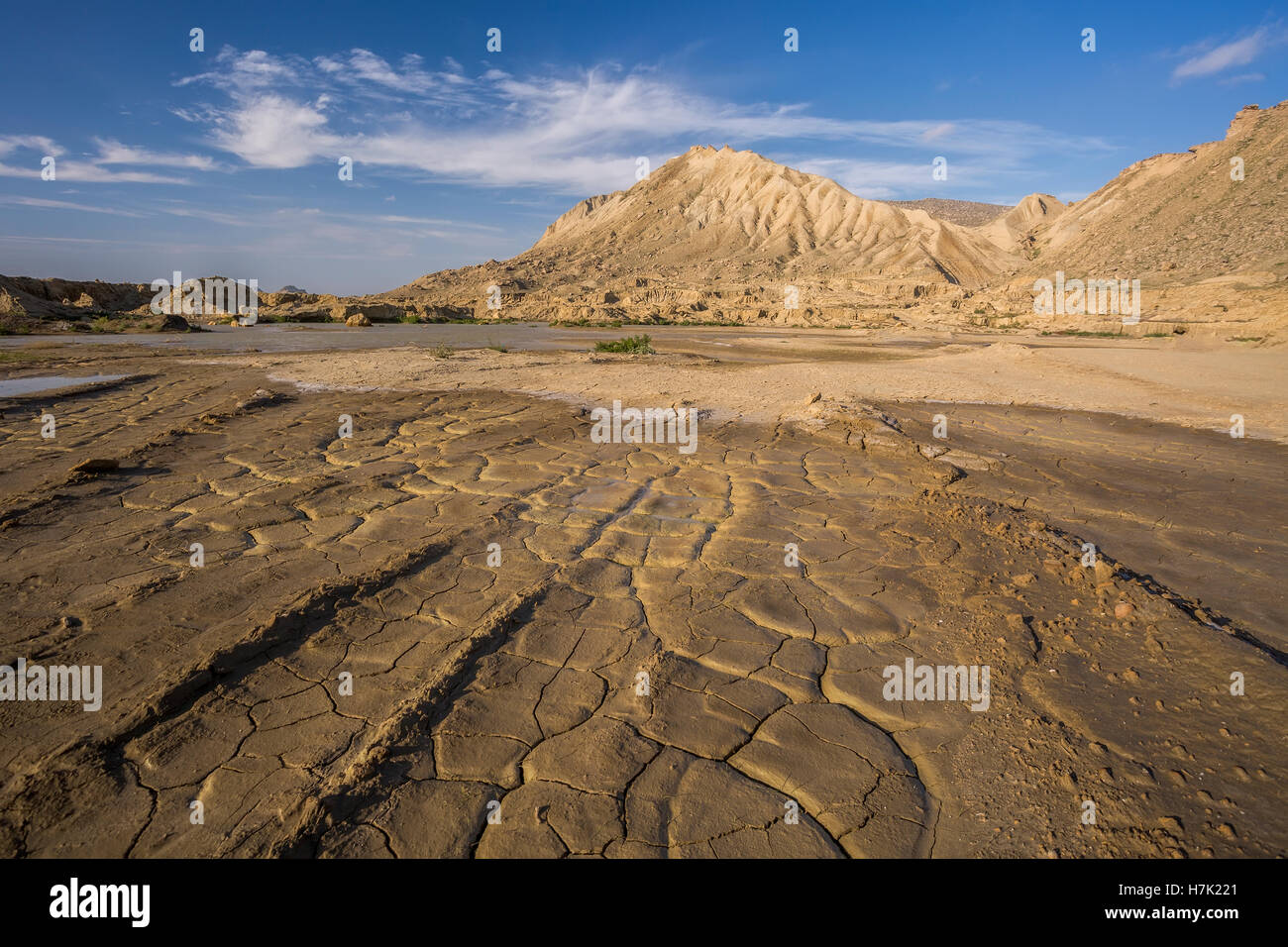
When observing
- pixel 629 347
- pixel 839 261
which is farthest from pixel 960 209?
pixel 629 347

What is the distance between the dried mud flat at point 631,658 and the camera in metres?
1.86

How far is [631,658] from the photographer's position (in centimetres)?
273

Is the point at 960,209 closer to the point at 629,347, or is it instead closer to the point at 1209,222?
the point at 1209,222

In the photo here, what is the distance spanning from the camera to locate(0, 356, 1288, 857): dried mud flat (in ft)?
6.11

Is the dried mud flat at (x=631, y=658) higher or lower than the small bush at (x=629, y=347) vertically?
lower

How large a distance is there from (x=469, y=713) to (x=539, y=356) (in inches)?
513

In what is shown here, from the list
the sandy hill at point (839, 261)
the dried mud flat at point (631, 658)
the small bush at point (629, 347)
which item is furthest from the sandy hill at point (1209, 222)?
the dried mud flat at point (631, 658)

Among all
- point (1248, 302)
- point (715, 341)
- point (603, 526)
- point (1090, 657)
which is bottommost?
point (1090, 657)

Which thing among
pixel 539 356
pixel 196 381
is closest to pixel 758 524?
pixel 196 381

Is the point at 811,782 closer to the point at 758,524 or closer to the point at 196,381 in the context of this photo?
the point at 758,524

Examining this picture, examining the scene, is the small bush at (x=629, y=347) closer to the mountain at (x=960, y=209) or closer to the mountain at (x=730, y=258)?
the mountain at (x=730, y=258)

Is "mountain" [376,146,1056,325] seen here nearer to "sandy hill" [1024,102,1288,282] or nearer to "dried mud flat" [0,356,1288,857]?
"sandy hill" [1024,102,1288,282]

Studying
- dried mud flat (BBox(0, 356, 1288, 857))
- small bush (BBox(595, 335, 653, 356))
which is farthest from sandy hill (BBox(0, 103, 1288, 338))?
dried mud flat (BBox(0, 356, 1288, 857))
